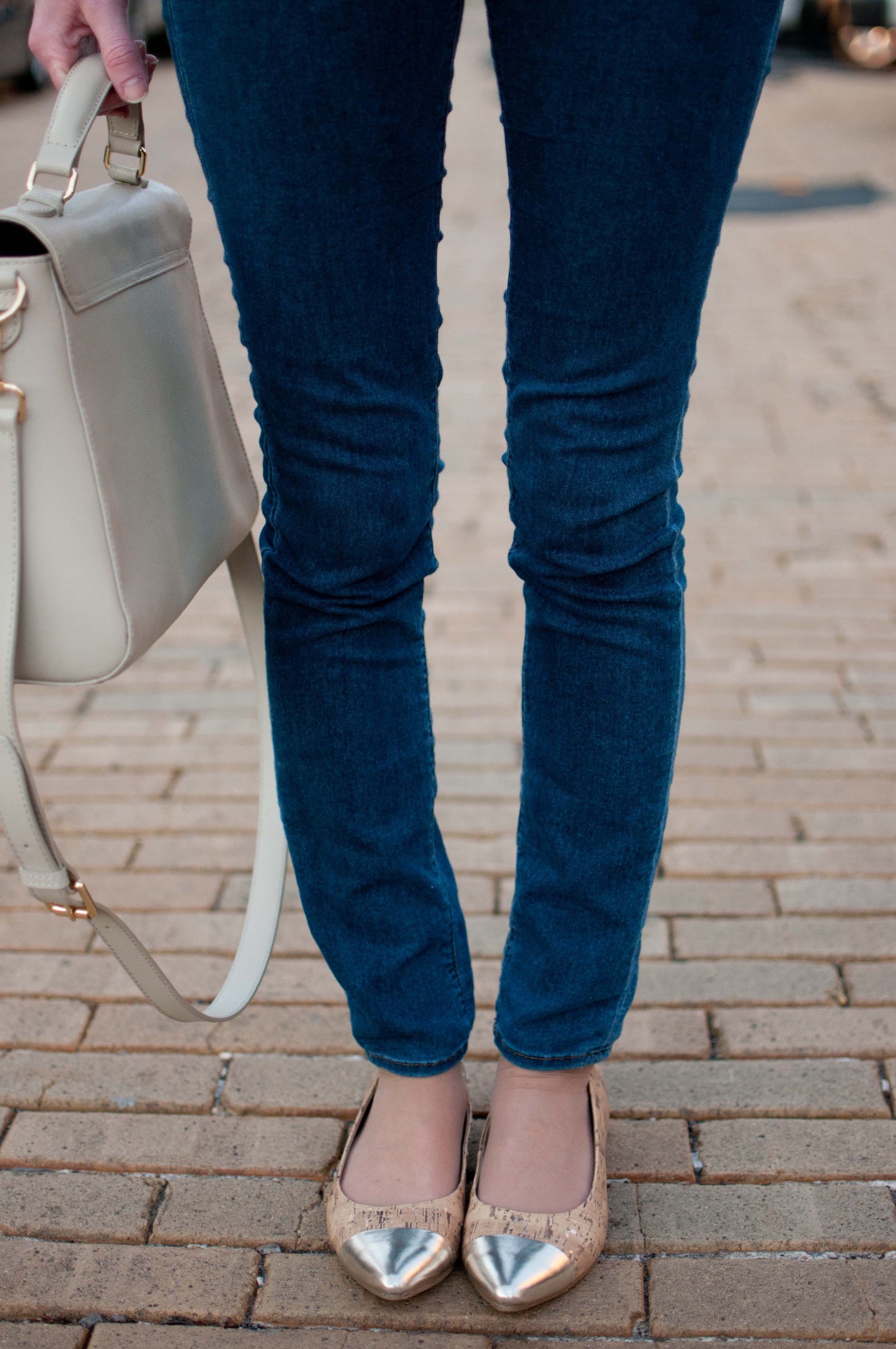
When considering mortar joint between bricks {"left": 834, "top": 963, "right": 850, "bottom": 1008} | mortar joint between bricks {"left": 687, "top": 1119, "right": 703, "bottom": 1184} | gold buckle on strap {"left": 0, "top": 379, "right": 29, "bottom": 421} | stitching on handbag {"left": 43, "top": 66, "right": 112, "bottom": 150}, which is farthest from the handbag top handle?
mortar joint between bricks {"left": 834, "top": 963, "right": 850, "bottom": 1008}

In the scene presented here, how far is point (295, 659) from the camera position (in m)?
1.17

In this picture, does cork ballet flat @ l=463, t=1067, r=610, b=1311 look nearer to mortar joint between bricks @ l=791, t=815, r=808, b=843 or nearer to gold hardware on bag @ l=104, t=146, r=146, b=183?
mortar joint between bricks @ l=791, t=815, r=808, b=843

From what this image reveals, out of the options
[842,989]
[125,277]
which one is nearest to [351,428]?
[125,277]

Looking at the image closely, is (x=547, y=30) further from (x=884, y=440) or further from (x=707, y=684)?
(x=884, y=440)

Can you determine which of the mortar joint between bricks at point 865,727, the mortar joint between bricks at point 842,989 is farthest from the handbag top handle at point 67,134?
the mortar joint between bricks at point 865,727

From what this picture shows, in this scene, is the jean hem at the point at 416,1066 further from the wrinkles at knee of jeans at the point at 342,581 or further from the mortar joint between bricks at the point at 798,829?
the mortar joint between bricks at the point at 798,829

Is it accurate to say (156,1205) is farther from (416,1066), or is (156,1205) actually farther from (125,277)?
(125,277)

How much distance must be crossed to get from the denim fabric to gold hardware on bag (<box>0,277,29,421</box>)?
0.58ft

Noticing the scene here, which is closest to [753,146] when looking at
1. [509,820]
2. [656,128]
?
[509,820]

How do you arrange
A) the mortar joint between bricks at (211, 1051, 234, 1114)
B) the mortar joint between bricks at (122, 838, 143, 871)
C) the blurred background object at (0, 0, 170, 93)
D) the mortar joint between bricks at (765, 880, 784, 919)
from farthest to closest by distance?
the blurred background object at (0, 0, 170, 93)
the mortar joint between bricks at (122, 838, 143, 871)
the mortar joint between bricks at (765, 880, 784, 919)
the mortar joint between bricks at (211, 1051, 234, 1114)

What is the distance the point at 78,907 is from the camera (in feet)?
3.60

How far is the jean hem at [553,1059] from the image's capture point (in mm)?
1273

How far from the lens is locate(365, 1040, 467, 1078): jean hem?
1285 millimetres

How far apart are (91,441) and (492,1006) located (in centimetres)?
100
